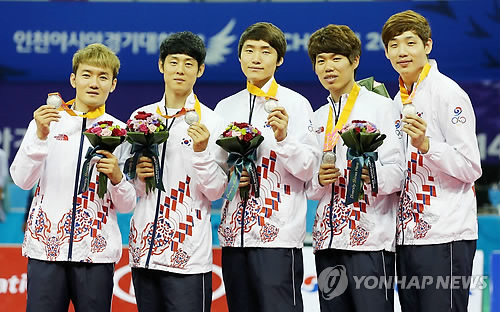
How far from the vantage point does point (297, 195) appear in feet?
13.6

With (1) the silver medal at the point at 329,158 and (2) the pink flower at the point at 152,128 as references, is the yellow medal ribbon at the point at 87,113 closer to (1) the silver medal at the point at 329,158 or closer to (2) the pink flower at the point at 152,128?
(2) the pink flower at the point at 152,128

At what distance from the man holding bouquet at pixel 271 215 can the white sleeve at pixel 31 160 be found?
39.6 inches

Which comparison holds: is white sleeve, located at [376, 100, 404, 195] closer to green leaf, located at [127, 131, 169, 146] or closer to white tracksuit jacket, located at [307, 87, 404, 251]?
white tracksuit jacket, located at [307, 87, 404, 251]

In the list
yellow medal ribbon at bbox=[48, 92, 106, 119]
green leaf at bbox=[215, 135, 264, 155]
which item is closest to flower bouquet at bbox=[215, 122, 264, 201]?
green leaf at bbox=[215, 135, 264, 155]

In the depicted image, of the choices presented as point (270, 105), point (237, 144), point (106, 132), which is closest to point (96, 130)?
point (106, 132)

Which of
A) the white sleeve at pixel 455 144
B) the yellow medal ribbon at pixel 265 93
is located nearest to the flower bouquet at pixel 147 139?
the yellow medal ribbon at pixel 265 93

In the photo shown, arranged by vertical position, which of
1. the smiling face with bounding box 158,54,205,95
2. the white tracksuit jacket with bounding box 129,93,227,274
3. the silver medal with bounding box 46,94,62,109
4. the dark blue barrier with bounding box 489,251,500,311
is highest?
the smiling face with bounding box 158,54,205,95

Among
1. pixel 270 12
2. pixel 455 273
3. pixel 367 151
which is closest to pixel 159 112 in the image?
pixel 367 151

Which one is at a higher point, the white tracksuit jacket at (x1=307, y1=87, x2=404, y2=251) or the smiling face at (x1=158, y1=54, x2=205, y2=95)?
the smiling face at (x1=158, y1=54, x2=205, y2=95)

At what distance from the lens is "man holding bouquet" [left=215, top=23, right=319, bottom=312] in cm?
403

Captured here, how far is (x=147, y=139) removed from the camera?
13.3ft

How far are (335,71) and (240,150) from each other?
711 mm

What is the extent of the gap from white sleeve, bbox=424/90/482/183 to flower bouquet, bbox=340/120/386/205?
278mm
